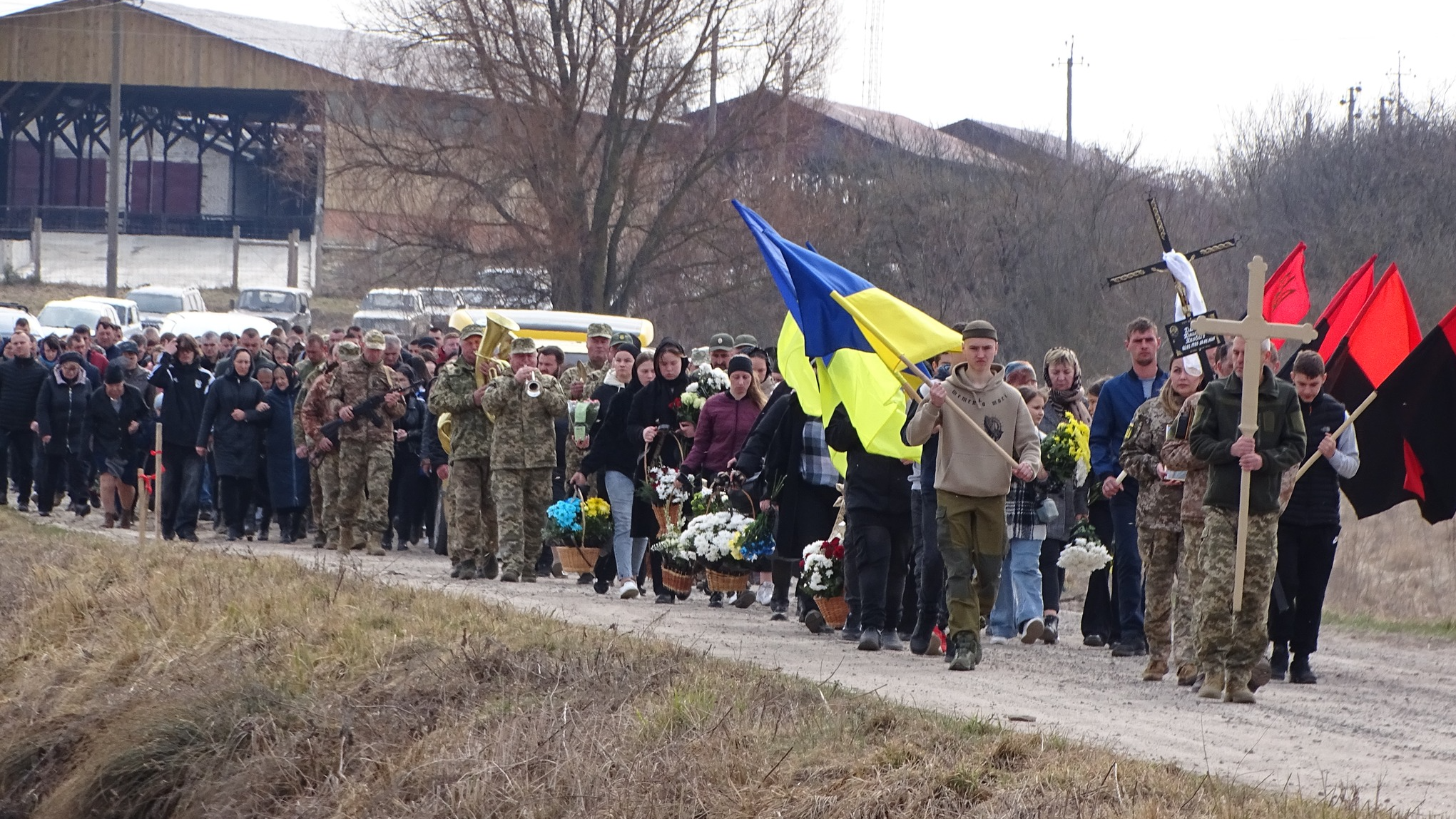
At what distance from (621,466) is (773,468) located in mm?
1761

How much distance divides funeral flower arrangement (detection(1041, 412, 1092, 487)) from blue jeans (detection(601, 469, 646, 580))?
3.54 m

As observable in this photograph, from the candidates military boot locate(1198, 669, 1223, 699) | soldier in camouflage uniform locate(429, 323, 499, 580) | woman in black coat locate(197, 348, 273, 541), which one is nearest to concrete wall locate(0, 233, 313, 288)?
woman in black coat locate(197, 348, 273, 541)

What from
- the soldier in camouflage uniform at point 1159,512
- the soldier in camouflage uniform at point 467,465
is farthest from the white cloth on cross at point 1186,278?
the soldier in camouflage uniform at point 467,465

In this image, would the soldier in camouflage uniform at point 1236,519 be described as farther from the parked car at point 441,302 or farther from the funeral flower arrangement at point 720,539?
the parked car at point 441,302

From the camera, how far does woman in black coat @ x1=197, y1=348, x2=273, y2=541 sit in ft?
58.6

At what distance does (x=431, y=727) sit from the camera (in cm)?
918

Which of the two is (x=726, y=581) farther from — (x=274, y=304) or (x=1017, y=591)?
(x=274, y=304)

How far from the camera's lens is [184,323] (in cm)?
3484

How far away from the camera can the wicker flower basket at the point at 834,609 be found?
485 inches

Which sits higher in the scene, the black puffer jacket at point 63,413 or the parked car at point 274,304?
the parked car at point 274,304

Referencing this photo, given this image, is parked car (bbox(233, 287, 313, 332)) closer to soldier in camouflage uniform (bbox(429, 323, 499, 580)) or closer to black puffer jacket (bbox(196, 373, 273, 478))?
black puffer jacket (bbox(196, 373, 273, 478))

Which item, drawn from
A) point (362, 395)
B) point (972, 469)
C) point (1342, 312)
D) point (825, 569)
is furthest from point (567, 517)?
point (1342, 312)

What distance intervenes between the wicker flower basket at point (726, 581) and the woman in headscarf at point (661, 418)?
1.96ft

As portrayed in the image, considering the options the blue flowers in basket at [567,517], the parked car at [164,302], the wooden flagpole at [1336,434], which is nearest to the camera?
the wooden flagpole at [1336,434]
